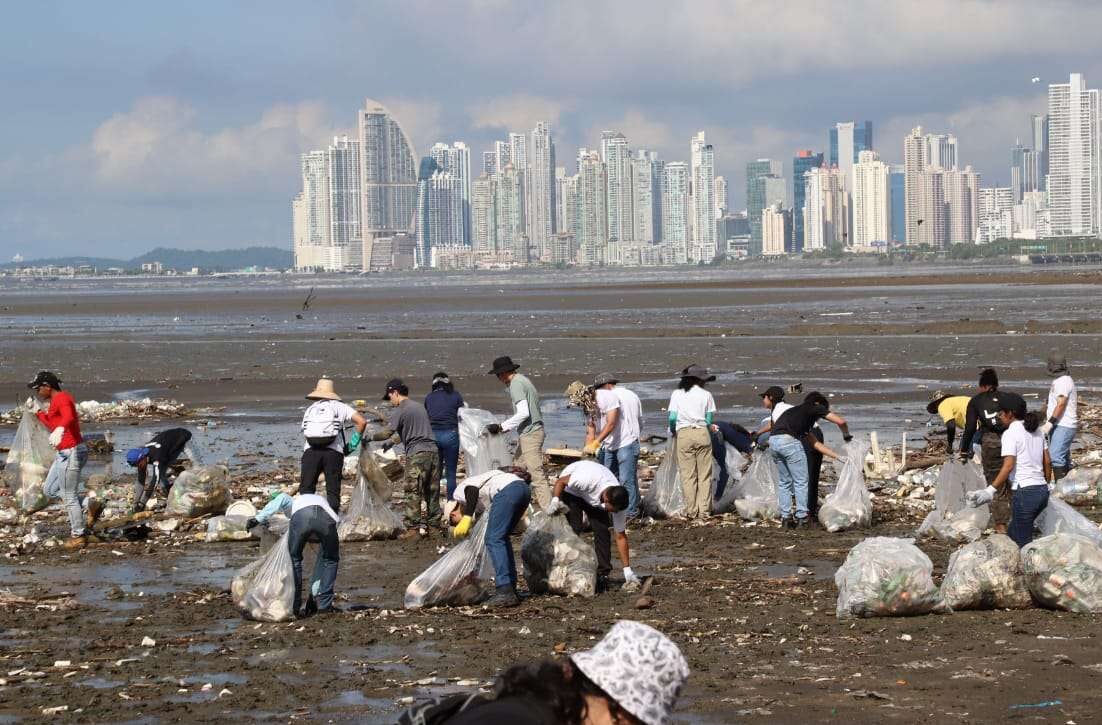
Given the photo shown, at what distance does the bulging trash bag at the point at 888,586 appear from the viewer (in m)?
9.45

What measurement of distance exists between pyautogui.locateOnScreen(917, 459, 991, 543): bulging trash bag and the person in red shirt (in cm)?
745

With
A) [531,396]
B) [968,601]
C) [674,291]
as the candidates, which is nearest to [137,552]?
[531,396]

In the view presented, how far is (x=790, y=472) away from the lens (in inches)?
532

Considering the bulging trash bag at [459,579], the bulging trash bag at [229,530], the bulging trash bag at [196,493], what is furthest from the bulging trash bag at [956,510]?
the bulging trash bag at [196,493]

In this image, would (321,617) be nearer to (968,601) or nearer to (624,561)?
(624,561)

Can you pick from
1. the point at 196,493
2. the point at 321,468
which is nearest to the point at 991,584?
the point at 321,468

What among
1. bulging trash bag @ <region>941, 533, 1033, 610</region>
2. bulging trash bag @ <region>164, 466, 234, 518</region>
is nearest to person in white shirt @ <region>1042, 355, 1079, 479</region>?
bulging trash bag @ <region>941, 533, 1033, 610</region>

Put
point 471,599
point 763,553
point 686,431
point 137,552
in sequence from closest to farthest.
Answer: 1. point 471,599
2. point 763,553
3. point 137,552
4. point 686,431

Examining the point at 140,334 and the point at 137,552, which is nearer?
the point at 137,552

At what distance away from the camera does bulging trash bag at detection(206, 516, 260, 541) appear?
13633 mm

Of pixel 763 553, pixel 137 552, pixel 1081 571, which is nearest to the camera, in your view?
pixel 1081 571

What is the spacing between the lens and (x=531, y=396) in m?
13.3

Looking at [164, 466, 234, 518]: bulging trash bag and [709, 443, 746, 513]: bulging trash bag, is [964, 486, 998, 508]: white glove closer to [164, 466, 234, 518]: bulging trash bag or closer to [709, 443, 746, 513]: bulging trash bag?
[709, 443, 746, 513]: bulging trash bag

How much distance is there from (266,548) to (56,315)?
6491 cm
